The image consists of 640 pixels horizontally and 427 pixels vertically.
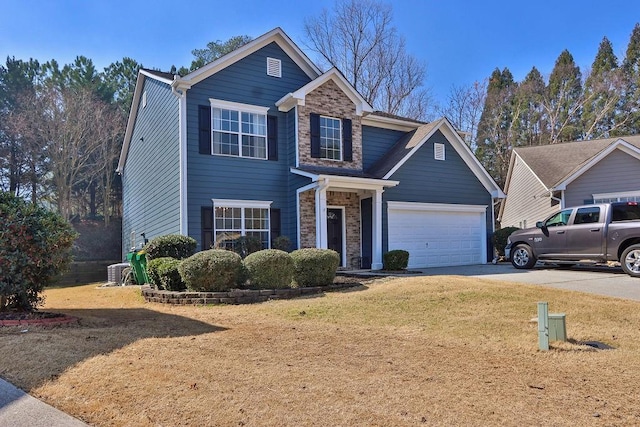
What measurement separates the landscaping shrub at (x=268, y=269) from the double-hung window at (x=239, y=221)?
3727 mm

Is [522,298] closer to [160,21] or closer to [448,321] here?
[448,321]

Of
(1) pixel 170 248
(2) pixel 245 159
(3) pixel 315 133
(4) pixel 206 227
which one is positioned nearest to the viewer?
(1) pixel 170 248

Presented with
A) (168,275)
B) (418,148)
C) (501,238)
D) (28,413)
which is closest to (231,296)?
(168,275)

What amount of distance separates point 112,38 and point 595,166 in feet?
65.1

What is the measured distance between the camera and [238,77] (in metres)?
14.2

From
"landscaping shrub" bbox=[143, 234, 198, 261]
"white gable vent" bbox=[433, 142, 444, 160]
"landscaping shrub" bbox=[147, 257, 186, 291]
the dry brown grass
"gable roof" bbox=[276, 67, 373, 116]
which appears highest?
"gable roof" bbox=[276, 67, 373, 116]

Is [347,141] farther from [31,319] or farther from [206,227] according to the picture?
[31,319]

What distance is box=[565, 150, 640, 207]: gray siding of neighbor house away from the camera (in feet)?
60.8


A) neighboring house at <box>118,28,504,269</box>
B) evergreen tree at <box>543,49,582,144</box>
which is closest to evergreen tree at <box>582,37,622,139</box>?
evergreen tree at <box>543,49,582,144</box>

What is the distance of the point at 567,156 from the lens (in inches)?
861

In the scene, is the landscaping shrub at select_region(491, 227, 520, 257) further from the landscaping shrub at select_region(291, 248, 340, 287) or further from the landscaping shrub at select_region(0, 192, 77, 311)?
the landscaping shrub at select_region(0, 192, 77, 311)

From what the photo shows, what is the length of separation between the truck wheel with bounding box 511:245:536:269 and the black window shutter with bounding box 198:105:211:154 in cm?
999

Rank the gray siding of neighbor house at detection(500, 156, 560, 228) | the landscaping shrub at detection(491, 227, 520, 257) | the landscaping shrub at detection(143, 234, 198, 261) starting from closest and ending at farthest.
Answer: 1. the landscaping shrub at detection(143, 234, 198, 261)
2. the landscaping shrub at detection(491, 227, 520, 257)
3. the gray siding of neighbor house at detection(500, 156, 560, 228)

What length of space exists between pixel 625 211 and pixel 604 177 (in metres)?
8.63
